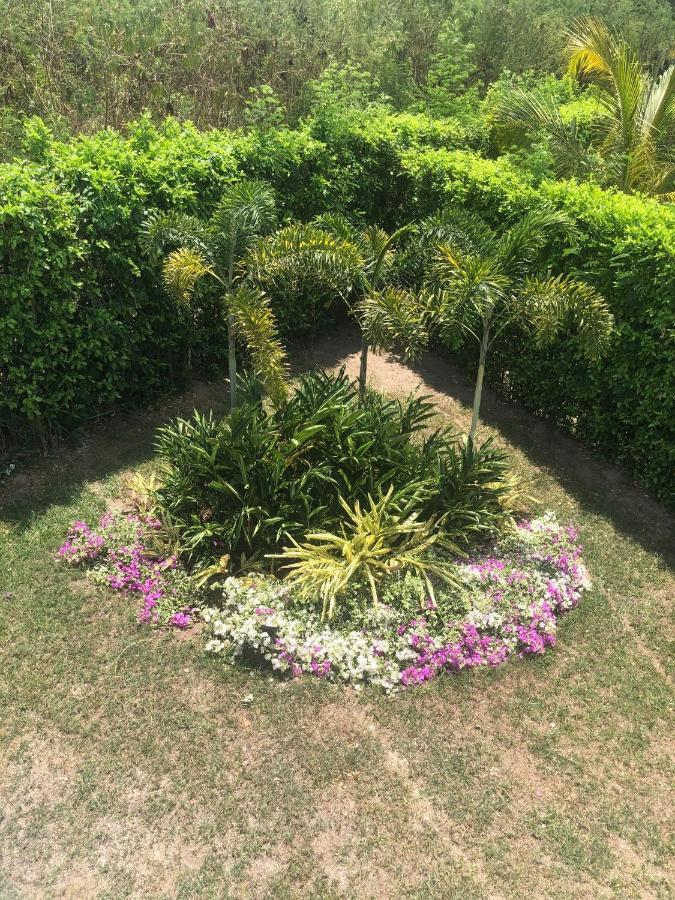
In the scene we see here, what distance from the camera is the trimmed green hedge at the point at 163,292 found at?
20.0 ft

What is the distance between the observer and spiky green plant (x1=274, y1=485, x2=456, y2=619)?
518cm

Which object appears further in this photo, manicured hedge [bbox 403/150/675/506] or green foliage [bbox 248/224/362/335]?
manicured hedge [bbox 403/150/675/506]

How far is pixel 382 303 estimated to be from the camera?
220 inches

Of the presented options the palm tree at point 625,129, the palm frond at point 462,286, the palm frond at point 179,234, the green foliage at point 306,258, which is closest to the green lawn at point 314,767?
the palm frond at point 462,286

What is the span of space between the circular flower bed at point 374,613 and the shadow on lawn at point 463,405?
2.79ft

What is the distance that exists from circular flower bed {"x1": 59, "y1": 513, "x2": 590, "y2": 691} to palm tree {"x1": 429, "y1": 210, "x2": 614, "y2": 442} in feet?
4.33

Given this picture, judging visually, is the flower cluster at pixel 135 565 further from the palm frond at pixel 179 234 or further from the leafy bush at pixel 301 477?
the palm frond at pixel 179 234

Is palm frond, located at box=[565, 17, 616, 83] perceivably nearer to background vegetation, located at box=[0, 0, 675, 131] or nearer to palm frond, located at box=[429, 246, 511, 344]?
background vegetation, located at box=[0, 0, 675, 131]

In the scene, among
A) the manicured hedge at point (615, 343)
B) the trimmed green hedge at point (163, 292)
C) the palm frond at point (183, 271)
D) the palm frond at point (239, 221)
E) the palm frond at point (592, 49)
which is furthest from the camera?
the palm frond at point (592, 49)

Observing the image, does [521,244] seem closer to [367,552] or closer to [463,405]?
[463,405]

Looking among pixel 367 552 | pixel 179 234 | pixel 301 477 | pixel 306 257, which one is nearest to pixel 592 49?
pixel 306 257

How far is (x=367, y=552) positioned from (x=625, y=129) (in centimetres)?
739

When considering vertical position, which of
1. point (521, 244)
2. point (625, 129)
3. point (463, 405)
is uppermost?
point (625, 129)

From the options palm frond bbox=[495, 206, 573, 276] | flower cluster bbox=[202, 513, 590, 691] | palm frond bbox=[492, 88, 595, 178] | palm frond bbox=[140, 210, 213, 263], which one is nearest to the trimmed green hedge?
palm frond bbox=[140, 210, 213, 263]
